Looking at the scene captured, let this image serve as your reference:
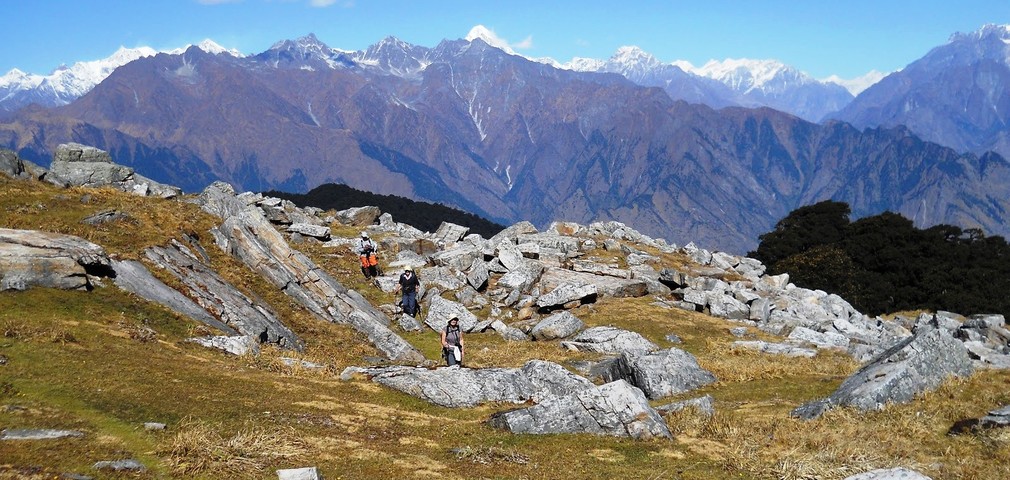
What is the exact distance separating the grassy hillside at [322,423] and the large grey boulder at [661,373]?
729 mm

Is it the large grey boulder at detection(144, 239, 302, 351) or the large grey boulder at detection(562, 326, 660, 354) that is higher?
the large grey boulder at detection(144, 239, 302, 351)

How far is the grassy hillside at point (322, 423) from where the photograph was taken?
46.3 feet

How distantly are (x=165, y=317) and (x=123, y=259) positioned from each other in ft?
16.8

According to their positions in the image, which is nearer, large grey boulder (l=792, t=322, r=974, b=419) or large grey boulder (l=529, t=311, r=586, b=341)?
large grey boulder (l=792, t=322, r=974, b=419)

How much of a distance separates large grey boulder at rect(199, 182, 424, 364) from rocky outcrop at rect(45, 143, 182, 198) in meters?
20.0

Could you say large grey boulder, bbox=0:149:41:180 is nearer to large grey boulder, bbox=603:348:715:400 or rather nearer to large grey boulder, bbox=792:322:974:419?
large grey boulder, bbox=603:348:715:400

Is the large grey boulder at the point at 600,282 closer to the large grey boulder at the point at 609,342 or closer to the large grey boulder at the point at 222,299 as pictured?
the large grey boulder at the point at 609,342

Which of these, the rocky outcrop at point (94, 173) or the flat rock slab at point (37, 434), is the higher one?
the rocky outcrop at point (94, 173)

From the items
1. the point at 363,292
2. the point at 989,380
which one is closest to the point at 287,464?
the point at 989,380

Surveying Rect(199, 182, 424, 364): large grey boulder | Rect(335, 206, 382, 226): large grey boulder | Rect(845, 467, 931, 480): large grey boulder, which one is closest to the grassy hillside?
Rect(845, 467, 931, 480): large grey boulder

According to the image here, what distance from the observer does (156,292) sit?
28.8 meters

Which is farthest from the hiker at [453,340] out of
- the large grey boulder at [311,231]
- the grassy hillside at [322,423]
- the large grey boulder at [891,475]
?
the large grey boulder at [311,231]

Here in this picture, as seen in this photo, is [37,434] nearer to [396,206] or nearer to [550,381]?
[550,381]

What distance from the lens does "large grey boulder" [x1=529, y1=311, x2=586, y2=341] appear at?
39938mm
